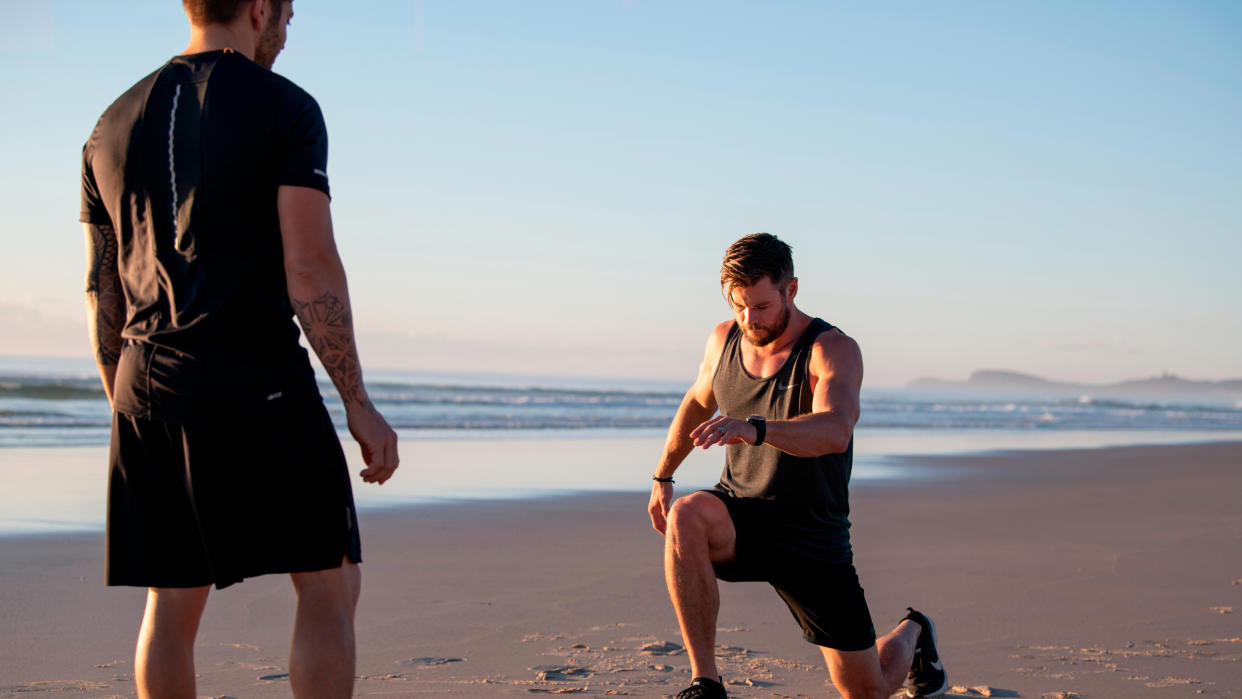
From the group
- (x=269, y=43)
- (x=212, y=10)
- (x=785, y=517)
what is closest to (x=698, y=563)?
(x=785, y=517)

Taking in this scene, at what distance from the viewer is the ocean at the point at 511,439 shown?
8.62 meters

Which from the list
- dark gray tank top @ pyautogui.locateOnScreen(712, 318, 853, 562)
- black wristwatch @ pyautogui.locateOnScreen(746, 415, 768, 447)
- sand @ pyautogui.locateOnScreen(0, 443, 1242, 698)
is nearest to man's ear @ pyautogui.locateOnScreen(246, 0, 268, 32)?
black wristwatch @ pyautogui.locateOnScreen(746, 415, 768, 447)

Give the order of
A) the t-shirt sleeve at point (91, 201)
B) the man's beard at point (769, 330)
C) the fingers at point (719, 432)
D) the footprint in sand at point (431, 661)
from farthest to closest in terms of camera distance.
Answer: the footprint in sand at point (431, 661) < the man's beard at point (769, 330) < the fingers at point (719, 432) < the t-shirt sleeve at point (91, 201)

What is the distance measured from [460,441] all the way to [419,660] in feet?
35.1

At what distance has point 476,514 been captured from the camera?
7.64m

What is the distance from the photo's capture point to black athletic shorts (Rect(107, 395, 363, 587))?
2.08 metres

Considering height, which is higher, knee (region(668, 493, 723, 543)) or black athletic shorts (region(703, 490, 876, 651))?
knee (region(668, 493, 723, 543))

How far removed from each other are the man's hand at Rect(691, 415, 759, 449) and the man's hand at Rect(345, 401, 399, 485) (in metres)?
0.99

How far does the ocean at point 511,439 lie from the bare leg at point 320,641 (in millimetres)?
5118

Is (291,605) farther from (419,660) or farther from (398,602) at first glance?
(419,660)

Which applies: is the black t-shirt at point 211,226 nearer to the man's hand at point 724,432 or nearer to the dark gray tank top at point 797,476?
the man's hand at point 724,432

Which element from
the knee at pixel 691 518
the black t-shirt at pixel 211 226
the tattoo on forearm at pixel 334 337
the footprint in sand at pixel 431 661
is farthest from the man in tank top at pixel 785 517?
the black t-shirt at pixel 211 226

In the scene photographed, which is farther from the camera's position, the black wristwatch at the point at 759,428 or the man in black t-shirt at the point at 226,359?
the black wristwatch at the point at 759,428

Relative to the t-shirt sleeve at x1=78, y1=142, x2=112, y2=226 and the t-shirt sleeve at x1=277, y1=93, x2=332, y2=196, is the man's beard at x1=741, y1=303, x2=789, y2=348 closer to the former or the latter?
the t-shirt sleeve at x1=277, y1=93, x2=332, y2=196
